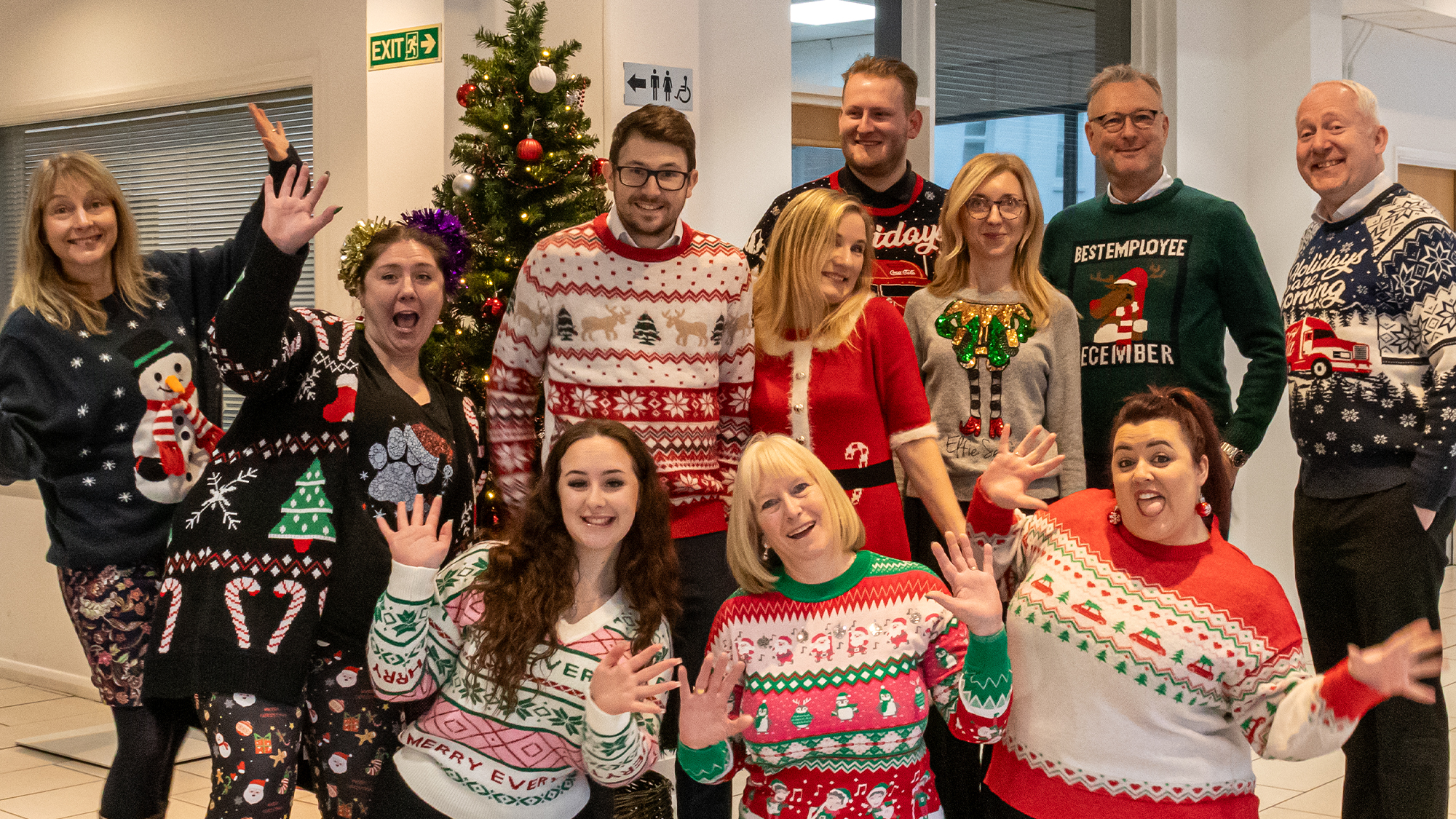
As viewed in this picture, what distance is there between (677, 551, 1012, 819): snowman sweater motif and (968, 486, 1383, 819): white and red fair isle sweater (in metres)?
0.15

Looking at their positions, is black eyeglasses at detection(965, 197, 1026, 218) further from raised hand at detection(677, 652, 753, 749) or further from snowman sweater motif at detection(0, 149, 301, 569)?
snowman sweater motif at detection(0, 149, 301, 569)

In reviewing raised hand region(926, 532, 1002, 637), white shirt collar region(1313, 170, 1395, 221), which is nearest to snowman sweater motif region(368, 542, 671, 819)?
raised hand region(926, 532, 1002, 637)

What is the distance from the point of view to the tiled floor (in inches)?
158

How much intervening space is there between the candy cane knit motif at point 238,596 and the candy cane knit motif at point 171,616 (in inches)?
4.6

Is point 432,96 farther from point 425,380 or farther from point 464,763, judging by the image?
point 464,763

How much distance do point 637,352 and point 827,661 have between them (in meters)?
0.80

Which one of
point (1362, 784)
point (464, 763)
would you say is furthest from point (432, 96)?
point (1362, 784)

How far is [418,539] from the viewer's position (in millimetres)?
2316

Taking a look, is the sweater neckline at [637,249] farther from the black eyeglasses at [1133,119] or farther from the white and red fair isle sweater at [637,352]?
the black eyeglasses at [1133,119]

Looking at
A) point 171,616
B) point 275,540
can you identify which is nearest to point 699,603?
point 275,540

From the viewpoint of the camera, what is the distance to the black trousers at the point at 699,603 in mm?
2670

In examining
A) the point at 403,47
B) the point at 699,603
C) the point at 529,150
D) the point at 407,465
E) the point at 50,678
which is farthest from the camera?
the point at 50,678

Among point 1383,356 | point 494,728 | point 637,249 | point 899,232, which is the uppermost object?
point 899,232

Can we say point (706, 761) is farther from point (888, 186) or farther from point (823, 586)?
point (888, 186)
